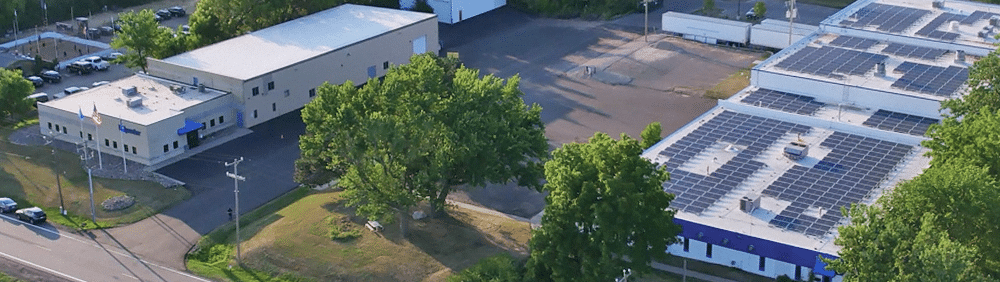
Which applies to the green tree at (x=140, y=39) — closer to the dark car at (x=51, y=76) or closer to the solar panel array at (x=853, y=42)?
the dark car at (x=51, y=76)

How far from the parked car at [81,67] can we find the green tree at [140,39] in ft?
28.0

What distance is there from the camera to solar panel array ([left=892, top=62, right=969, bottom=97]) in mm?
86250

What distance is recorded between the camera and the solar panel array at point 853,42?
9812 centimetres

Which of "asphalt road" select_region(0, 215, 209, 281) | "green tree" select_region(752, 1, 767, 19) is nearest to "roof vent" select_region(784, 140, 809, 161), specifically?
"asphalt road" select_region(0, 215, 209, 281)

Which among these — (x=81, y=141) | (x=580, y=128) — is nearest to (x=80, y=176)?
(x=81, y=141)

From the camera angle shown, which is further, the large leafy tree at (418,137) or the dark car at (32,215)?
the dark car at (32,215)

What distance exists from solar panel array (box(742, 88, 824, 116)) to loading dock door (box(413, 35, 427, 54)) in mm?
31384

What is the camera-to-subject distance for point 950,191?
56000 mm

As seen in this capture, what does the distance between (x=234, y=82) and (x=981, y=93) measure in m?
51.3

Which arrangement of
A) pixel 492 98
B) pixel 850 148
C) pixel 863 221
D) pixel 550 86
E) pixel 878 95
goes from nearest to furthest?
Result: pixel 863 221 → pixel 492 98 → pixel 850 148 → pixel 878 95 → pixel 550 86

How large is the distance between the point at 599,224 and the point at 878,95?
34.6 metres

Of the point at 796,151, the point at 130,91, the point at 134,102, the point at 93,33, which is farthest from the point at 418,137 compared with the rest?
the point at 93,33

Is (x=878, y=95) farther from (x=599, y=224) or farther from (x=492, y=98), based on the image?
(x=599, y=224)

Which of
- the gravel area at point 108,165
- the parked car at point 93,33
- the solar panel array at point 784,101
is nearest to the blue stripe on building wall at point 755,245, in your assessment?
the solar panel array at point 784,101
